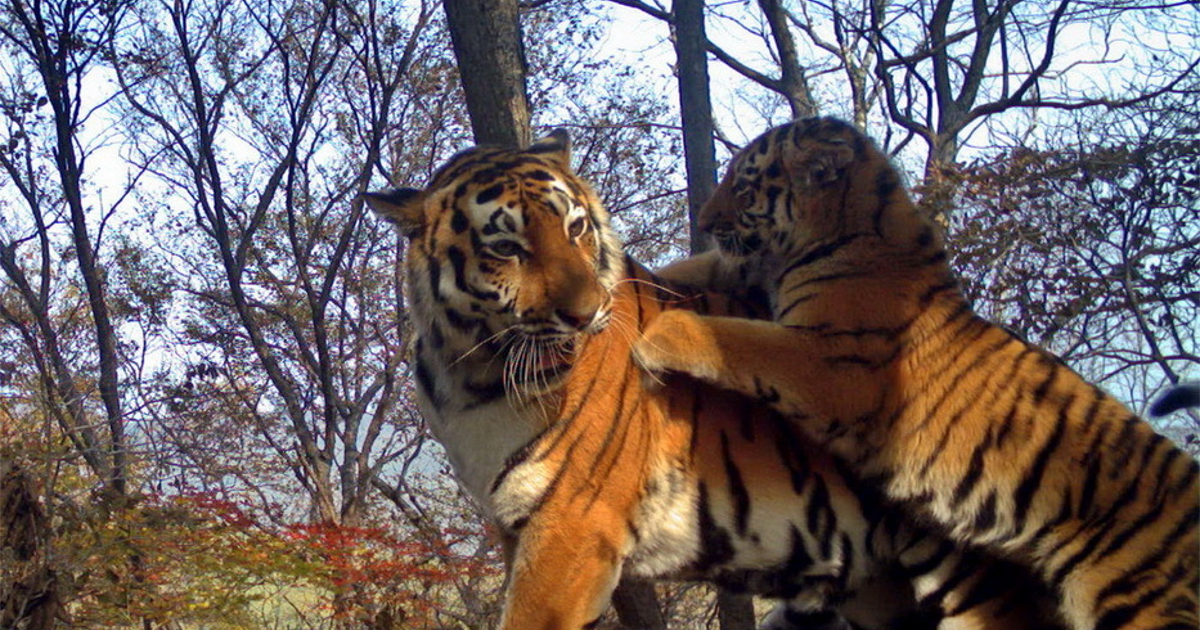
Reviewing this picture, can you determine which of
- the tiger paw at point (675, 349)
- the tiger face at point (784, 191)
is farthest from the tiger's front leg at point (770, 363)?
the tiger face at point (784, 191)

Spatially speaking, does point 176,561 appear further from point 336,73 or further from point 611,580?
point 336,73

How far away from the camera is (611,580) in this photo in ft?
8.14

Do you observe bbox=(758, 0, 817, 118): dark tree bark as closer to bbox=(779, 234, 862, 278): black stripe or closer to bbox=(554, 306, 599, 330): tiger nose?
bbox=(779, 234, 862, 278): black stripe

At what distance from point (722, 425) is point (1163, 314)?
5.82m

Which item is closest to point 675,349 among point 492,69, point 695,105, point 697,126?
point 492,69

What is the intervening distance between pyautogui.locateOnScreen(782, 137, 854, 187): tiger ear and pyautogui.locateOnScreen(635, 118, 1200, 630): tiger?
123 mm

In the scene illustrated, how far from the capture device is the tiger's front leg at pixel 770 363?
8.74 ft

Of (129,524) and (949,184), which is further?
(949,184)

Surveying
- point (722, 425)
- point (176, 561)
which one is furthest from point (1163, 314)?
point (176, 561)

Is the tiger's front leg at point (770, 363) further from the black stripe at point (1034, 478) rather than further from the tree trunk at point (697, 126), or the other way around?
the tree trunk at point (697, 126)

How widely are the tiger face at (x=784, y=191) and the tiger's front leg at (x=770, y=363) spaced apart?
44 centimetres

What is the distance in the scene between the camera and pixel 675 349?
104 inches

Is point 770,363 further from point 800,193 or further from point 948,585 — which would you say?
point 948,585

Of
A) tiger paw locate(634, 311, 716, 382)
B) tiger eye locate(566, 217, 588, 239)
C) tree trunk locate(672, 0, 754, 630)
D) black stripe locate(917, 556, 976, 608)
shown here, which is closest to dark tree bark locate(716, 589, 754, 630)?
tree trunk locate(672, 0, 754, 630)
